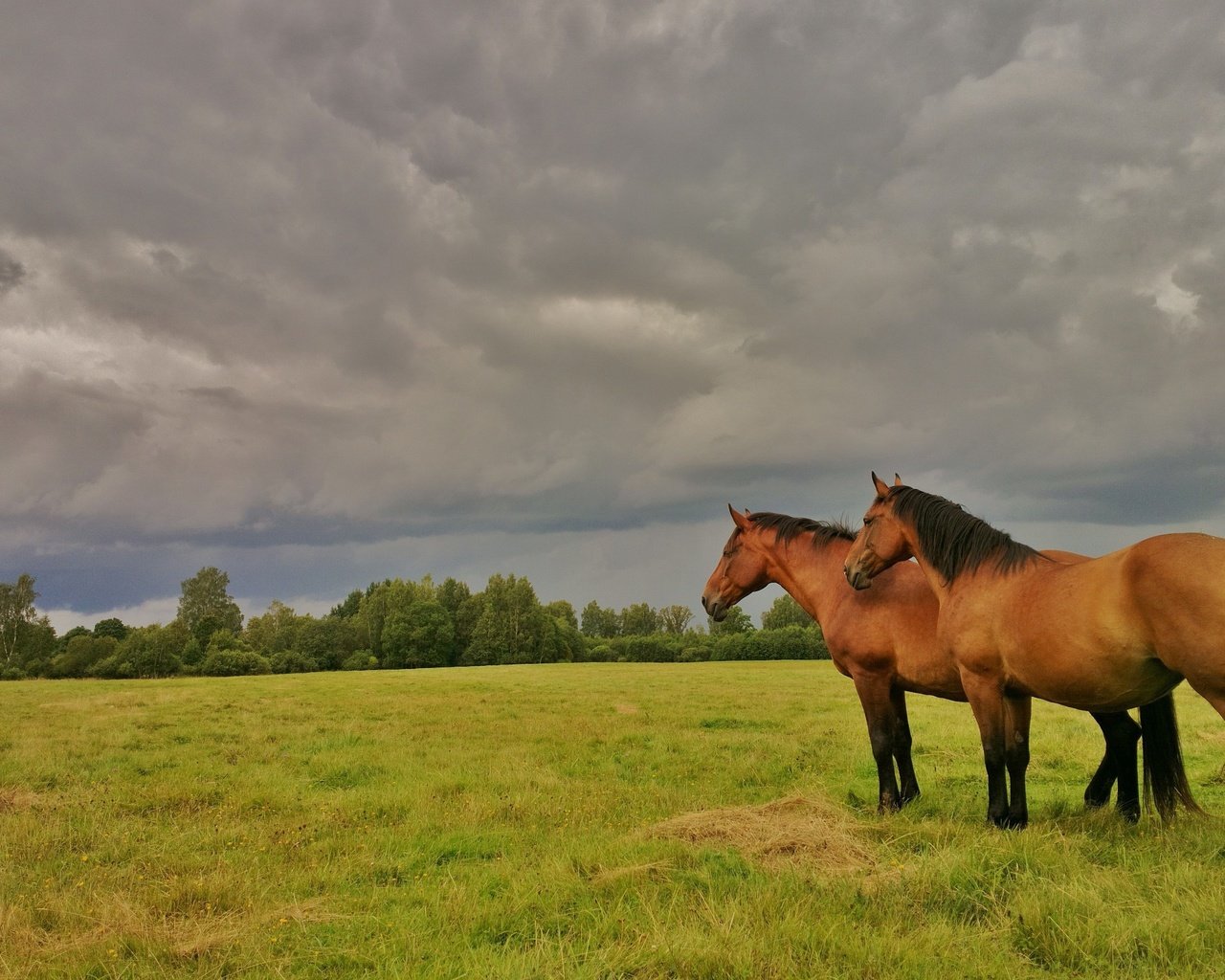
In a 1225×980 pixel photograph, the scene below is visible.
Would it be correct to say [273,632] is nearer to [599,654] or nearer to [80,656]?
[80,656]

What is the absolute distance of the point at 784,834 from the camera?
18.7 ft

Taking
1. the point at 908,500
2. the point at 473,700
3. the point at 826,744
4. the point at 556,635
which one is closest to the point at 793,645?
the point at 556,635

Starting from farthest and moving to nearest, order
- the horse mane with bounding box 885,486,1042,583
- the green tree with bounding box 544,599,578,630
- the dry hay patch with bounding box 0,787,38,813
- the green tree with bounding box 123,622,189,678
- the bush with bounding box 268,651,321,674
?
the green tree with bounding box 544,599,578,630 → the bush with bounding box 268,651,321,674 → the green tree with bounding box 123,622,189,678 → the dry hay patch with bounding box 0,787,38,813 → the horse mane with bounding box 885,486,1042,583

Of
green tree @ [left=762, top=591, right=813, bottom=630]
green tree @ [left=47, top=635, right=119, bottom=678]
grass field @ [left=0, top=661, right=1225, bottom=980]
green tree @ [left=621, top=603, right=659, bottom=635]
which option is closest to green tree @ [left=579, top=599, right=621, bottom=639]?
green tree @ [left=621, top=603, right=659, bottom=635]

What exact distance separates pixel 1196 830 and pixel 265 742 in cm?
1393

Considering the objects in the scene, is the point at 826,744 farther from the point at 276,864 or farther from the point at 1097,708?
the point at 276,864

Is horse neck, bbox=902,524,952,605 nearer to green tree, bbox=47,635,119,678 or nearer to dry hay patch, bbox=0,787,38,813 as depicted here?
dry hay patch, bbox=0,787,38,813

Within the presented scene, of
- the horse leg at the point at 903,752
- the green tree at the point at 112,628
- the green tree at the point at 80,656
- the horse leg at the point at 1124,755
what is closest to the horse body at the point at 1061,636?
the horse leg at the point at 1124,755

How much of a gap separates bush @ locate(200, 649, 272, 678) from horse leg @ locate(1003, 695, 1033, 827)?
65503 mm

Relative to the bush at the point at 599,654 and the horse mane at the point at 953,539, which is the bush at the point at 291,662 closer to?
the bush at the point at 599,654

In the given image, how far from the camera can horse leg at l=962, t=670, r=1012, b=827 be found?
20.0 ft

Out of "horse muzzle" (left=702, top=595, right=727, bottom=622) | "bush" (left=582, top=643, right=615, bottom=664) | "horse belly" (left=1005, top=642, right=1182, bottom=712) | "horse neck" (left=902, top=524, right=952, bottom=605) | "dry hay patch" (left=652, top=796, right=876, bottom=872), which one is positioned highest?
"horse neck" (left=902, top=524, right=952, bottom=605)

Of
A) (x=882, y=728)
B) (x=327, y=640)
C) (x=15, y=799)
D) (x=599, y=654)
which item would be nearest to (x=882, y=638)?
→ (x=882, y=728)

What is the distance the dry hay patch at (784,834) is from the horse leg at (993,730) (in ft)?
4.30
